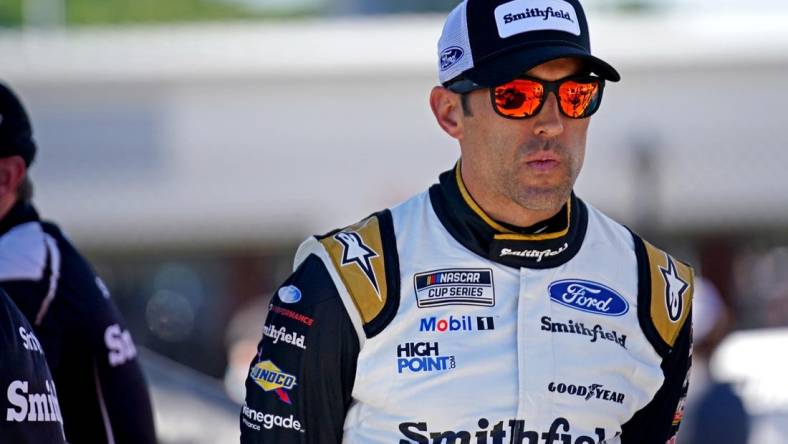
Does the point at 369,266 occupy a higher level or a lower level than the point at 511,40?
lower

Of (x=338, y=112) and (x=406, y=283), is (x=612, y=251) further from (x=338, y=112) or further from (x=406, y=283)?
(x=338, y=112)

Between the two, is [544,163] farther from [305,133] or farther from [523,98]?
[305,133]

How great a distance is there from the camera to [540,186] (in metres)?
3.02

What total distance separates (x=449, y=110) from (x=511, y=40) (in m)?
0.24

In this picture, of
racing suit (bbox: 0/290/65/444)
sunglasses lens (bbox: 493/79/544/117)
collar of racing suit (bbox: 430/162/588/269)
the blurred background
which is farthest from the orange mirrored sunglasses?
the blurred background

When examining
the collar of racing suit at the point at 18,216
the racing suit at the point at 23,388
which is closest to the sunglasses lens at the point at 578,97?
the racing suit at the point at 23,388

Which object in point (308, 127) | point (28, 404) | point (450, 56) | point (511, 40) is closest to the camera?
point (28, 404)

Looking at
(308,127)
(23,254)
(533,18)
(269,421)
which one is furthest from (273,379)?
(308,127)

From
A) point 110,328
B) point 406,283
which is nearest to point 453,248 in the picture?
point 406,283

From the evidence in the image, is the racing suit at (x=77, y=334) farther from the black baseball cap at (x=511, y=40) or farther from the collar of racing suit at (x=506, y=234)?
the black baseball cap at (x=511, y=40)

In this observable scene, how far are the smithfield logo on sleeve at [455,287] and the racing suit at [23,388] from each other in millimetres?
794

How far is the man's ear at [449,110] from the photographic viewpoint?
3150 millimetres

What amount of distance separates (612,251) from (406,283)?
0.51 meters

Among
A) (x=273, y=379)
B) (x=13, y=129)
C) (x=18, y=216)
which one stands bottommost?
(x=273, y=379)
